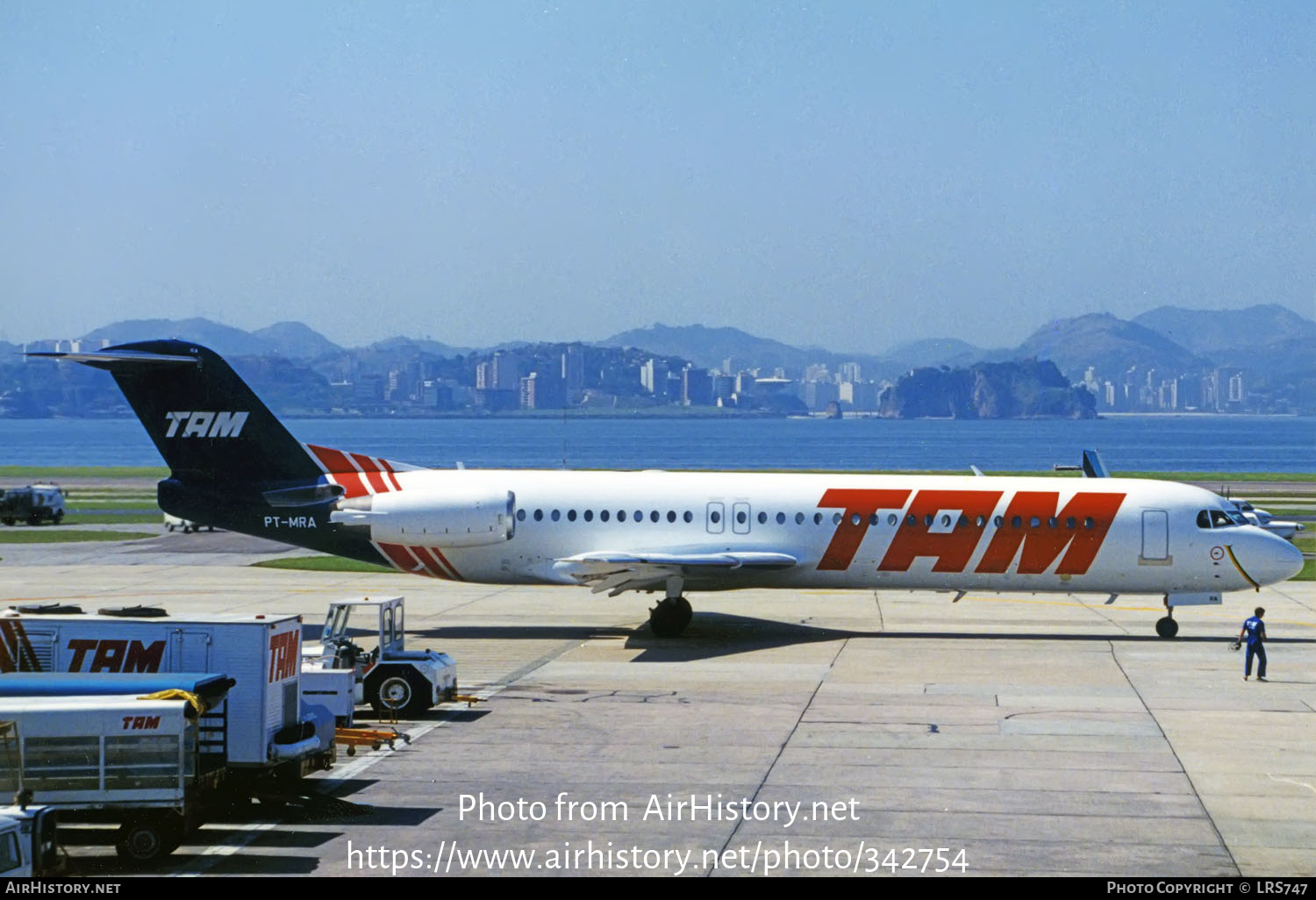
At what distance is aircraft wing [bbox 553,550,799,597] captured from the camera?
100ft

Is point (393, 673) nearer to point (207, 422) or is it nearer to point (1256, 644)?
point (207, 422)

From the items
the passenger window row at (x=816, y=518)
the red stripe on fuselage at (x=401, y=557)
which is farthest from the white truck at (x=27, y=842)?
the passenger window row at (x=816, y=518)

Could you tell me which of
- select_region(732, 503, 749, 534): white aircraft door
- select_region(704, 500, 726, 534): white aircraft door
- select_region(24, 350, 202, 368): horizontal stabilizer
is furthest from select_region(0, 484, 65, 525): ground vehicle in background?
select_region(732, 503, 749, 534): white aircraft door

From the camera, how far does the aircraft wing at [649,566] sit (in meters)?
30.6

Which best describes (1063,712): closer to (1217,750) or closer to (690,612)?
(1217,750)

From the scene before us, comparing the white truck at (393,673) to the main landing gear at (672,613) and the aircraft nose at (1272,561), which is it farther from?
the aircraft nose at (1272,561)

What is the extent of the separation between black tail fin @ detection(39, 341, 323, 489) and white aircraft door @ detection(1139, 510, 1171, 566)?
58.7 ft

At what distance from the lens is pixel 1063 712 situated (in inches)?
917

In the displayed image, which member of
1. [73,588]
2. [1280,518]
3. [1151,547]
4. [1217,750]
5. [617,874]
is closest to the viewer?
[617,874]

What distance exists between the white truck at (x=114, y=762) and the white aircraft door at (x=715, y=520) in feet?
60.1

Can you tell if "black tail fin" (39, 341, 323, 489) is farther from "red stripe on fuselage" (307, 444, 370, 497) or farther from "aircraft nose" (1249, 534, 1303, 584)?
"aircraft nose" (1249, 534, 1303, 584)

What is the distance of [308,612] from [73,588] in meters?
8.26

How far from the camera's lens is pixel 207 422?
106 feet

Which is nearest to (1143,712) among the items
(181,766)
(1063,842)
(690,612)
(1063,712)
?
(1063,712)
